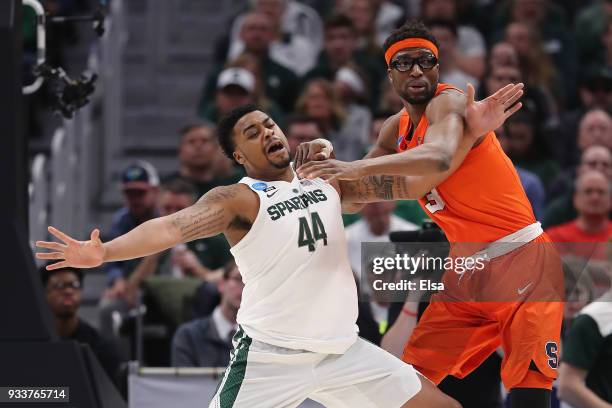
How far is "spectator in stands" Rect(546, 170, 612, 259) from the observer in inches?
399

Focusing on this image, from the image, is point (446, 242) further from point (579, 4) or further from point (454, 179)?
point (579, 4)

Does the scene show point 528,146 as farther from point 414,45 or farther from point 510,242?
point 414,45

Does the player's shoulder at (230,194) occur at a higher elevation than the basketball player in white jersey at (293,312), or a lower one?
higher

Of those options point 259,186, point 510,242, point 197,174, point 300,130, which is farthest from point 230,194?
point 197,174

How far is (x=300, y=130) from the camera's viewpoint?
1077 cm

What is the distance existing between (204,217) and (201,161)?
179 inches

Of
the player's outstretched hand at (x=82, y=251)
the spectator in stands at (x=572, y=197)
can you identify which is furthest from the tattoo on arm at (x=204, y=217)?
the spectator in stands at (x=572, y=197)

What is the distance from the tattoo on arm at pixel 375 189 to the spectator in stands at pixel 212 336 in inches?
78.6

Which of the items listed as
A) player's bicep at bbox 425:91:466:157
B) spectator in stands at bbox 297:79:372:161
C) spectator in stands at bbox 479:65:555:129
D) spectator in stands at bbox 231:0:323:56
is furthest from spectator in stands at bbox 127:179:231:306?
player's bicep at bbox 425:91:466:157

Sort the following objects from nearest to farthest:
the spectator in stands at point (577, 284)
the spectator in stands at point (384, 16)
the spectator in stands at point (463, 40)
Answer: the spectator in stands at point (577, 284) < the spectator in stands at point (463, 40) < the spectator in stands at point (384, 16)

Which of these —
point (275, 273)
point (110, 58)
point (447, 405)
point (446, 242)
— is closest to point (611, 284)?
point (446, 242)

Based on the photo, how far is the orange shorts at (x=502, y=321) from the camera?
686 cm

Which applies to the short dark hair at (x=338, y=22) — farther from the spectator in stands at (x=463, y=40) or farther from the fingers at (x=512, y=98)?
the fingers at (x=512, y=98)

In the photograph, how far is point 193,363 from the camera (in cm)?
902
